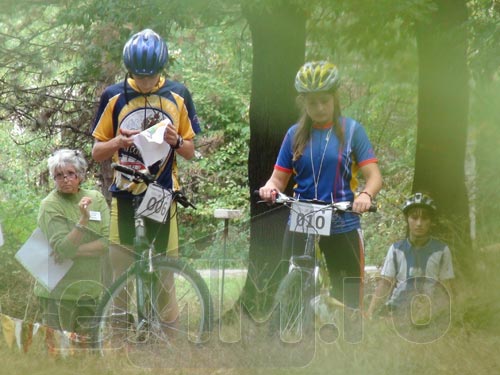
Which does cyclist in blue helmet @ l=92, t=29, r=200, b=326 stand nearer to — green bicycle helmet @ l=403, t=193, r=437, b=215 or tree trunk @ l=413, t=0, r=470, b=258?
green bicycle helmet @ l=403, t=193, r=437, b=215

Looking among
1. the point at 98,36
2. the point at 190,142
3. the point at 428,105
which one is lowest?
the point at 190,142

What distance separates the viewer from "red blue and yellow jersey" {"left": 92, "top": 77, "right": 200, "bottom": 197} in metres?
5.69

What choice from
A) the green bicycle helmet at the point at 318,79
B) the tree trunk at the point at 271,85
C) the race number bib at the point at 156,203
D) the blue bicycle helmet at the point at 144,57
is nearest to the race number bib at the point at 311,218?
the green bicycle helmet at the point at 318,79

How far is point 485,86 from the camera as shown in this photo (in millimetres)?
8195

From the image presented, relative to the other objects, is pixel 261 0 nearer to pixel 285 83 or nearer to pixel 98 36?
pixel 285 83

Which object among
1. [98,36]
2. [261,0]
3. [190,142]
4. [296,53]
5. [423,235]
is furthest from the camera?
[98,36]

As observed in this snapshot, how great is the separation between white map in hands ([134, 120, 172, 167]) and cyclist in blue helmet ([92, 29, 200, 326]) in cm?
3

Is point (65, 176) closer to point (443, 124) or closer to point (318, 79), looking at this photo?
point (318, 79)

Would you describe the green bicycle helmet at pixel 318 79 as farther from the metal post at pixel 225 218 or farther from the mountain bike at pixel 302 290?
the metal post at pixel 225 218

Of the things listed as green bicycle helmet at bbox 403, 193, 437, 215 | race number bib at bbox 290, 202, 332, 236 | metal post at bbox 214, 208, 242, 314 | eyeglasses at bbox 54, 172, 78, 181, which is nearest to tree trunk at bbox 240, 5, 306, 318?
green bicycle helmet at bbox 403, 193, 437, 215

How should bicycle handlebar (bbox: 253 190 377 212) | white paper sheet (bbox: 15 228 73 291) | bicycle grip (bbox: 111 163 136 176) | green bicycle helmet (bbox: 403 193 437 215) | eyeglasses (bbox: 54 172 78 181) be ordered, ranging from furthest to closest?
green bicycle helmet (bbox: 403 193 437 215) → eyeglasses (bbox: 54 172 78 181) → white paper sheet (bbox: 15 228 73 291) → bicycle grip (bbox: 111 163 136 176) → bicycle handlebar (bbox: 253 190 377 212)

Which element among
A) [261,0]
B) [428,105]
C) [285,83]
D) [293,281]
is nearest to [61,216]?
[293,281]

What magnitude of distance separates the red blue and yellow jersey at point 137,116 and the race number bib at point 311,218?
86cm

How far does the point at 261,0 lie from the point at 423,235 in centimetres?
194
